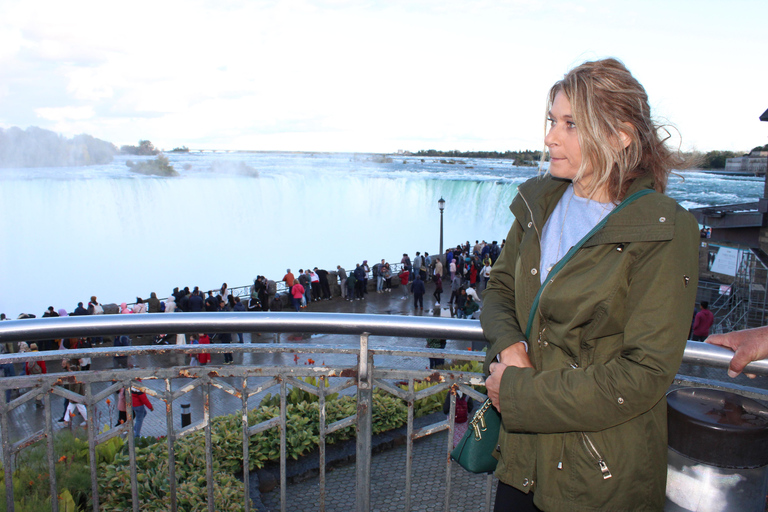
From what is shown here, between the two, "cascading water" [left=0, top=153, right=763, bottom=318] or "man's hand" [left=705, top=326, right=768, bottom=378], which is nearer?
"man's hand" [left=705, top=326, right=768, bottom=378]

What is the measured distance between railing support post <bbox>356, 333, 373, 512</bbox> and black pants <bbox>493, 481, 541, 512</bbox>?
0.53 metres

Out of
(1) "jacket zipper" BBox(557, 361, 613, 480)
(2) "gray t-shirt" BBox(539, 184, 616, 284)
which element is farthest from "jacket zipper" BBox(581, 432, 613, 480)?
(2) "gray t-shirt" BBox(539, 184, 616, 284)

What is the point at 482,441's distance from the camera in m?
1.51

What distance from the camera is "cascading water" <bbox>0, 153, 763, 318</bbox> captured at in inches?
2133

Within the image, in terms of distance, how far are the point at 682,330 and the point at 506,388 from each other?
1.32 feet

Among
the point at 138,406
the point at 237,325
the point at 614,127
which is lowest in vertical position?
the point at 138,406

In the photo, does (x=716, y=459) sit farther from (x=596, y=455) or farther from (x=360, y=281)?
(x=360, y=281)

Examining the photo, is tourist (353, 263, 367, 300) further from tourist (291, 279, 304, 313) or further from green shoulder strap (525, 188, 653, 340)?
green shoulder strap (525, 188, 653, 340)

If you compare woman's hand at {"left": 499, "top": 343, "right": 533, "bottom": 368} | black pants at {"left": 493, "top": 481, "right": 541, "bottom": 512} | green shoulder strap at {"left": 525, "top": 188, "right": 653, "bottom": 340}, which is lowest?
black pants at {"left": 493, "top": 481, "right": 541, "bottom": 512}

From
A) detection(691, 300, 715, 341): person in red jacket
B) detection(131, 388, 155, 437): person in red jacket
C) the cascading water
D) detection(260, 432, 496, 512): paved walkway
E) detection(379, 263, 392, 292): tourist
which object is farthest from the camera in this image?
the cascading water

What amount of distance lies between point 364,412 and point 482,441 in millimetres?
491

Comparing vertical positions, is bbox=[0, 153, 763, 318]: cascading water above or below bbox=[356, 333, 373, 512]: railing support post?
below

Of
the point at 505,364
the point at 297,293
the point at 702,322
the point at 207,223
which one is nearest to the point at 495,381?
the point at 505,364

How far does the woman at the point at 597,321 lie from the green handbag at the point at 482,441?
0.06m
